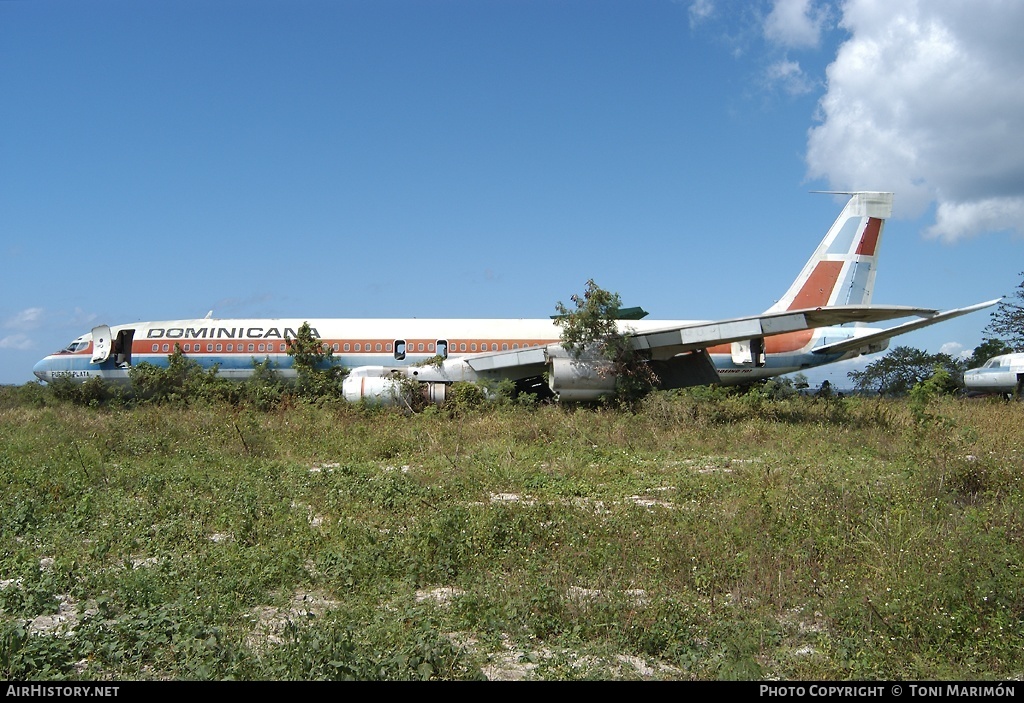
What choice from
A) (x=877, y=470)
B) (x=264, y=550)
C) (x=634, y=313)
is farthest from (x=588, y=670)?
(x=634, y=313)

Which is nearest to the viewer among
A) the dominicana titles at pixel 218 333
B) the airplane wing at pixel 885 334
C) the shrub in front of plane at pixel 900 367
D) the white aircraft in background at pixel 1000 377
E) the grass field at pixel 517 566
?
the grass field at pixel 517 566

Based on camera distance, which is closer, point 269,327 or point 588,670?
point 588,670

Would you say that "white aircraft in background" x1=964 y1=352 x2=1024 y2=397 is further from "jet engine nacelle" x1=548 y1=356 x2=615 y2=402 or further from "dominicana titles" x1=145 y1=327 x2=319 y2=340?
"dominicana titles" x1=145 y1=327 x2=319 y2=340

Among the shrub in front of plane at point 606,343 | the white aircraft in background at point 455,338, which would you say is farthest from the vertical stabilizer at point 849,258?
the shrub in front of plane at point 606,343

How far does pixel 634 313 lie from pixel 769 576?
18192 millimetres

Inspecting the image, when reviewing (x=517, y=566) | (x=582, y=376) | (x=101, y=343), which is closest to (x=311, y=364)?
(x=101, y=343)

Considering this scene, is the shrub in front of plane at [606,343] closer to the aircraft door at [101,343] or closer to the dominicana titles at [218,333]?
the dominicana titles at [218,333]

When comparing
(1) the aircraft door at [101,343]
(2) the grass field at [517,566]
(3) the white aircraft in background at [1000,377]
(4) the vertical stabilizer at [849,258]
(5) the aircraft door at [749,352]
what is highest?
(4) the vertical stabilizer at [849,258]

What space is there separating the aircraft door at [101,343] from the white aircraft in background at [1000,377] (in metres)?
31.1

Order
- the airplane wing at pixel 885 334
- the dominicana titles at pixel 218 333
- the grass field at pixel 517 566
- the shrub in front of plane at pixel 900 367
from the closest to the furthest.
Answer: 1. the grass field at pixel 517 566
2. the airplane wing at pixel 885 334
3. the dominicana titles at pixel 218 333
4. the shrub in front of plane at pixel 900 367

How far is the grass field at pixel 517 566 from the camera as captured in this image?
4809 millimetres

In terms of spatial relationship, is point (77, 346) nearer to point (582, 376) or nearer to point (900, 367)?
Answer: point (582, 376)

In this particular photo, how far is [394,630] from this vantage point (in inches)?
197
